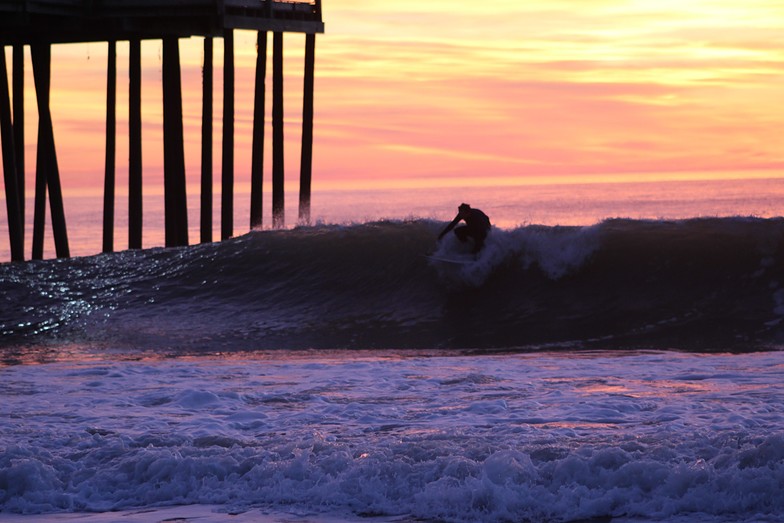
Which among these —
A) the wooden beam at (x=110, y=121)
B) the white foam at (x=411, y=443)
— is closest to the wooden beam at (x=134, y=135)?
the wooden beam at (x=110, y=121)

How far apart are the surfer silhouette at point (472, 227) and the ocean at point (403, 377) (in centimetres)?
28

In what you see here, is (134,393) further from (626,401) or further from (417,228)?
(417,228)

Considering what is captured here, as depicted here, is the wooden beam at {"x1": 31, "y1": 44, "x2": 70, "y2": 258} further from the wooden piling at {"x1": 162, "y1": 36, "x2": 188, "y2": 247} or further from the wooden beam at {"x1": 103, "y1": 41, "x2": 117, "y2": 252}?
the wooden piling at {"x1": 162, "y1": 36, "x2": 188, "y2": 247}

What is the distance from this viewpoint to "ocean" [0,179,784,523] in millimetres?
7230

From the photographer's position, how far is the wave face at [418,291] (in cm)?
1554

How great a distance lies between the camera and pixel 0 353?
14.5 m

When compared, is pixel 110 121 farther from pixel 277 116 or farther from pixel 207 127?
pixel 277 116

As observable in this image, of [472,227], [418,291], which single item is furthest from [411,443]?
[472,227]

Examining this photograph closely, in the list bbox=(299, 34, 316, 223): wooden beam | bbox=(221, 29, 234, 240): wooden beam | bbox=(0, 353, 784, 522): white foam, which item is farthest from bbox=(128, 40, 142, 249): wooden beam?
bbox=(0, 353, 784, 522): white foam

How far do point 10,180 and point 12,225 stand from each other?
0.82 metres

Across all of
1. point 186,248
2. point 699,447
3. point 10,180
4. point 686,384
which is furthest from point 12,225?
point 699,447

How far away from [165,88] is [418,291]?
20.1 ft

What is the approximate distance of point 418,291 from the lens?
1805cm

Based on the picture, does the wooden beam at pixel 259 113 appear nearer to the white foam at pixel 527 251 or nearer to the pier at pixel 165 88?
the pier at pixel 165 88
